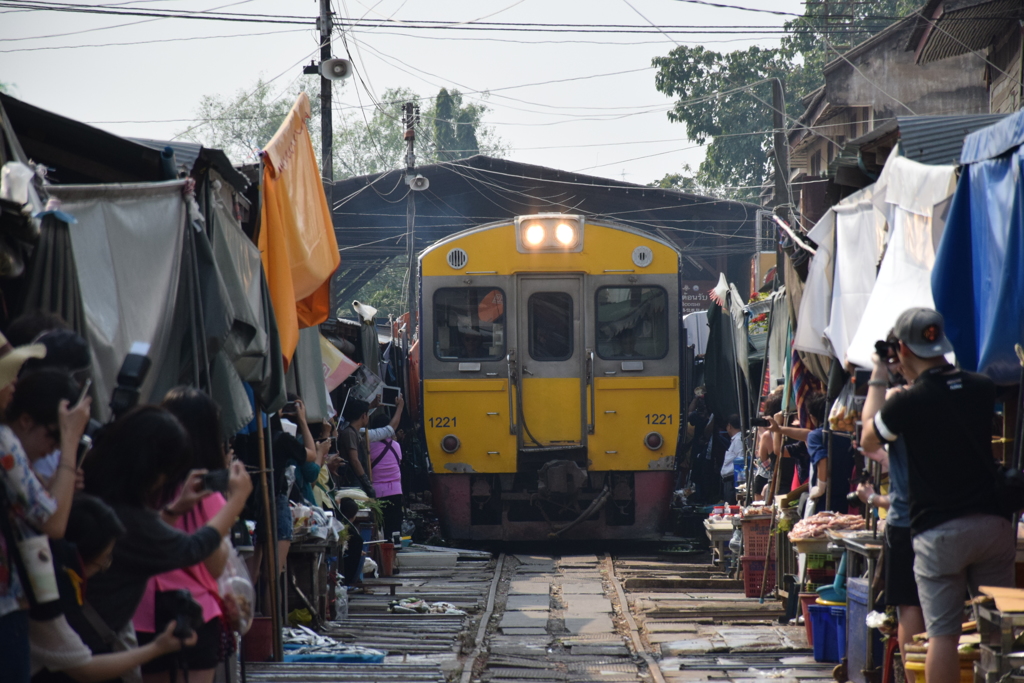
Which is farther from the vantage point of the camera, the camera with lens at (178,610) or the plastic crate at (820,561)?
the plastic crate at (820,561)

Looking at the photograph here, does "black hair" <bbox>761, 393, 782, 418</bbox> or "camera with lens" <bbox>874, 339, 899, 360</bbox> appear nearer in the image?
"camera with lens" <bbox>874, 339, 899, 360</bbox>

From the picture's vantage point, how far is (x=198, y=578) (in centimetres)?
352

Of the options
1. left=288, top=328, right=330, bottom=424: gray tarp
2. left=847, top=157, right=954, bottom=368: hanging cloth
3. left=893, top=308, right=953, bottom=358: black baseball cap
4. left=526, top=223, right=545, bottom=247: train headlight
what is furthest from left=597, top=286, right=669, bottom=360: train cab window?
left=893, top=308, right=953, bottom=358: black baseball cap

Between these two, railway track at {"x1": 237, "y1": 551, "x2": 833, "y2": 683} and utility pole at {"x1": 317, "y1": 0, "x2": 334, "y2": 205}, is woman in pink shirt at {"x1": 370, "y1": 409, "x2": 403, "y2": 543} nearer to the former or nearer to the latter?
railway track at {"x1": 237, "y1": 551, "x2": 833, "y2": 683}

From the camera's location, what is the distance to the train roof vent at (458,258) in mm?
11422

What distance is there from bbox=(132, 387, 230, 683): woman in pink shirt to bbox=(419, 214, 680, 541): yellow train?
7.48 meters

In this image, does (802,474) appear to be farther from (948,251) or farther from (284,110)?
(284,110)

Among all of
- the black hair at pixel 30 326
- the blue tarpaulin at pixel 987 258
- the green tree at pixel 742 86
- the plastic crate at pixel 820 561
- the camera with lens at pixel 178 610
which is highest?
the green tree at pixel 742 86

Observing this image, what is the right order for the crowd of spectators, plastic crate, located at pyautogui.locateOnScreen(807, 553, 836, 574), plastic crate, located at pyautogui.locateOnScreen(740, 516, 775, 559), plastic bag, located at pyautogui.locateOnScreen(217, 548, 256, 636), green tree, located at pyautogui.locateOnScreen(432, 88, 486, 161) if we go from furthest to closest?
green tree, located at pyautogui.locateOnScreen(432, 88, 486, 161) → plastic crate, located at pyautogui.locateOnScreen(740, 516, 775, 559) → plastic crate, located at pyautogui.locateOnScreen(807, 553, 836, 574) → plastic bag, located at pyautogui.locateOnScreen(217, 548, 256, 636) → the crowd of spectators

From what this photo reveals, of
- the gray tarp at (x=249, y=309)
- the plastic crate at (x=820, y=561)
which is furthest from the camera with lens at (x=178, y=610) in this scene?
the plastic crate at (x=820, y=561)

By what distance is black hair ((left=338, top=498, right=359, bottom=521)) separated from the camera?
908cm

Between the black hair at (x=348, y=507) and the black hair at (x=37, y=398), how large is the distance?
6.13 meters

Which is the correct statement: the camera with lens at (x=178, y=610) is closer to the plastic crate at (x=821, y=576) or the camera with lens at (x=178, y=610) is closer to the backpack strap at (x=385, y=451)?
the plastic crate at (x=821, y=576)

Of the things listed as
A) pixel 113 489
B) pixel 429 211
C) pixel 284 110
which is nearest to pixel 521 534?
pixel 113 489
